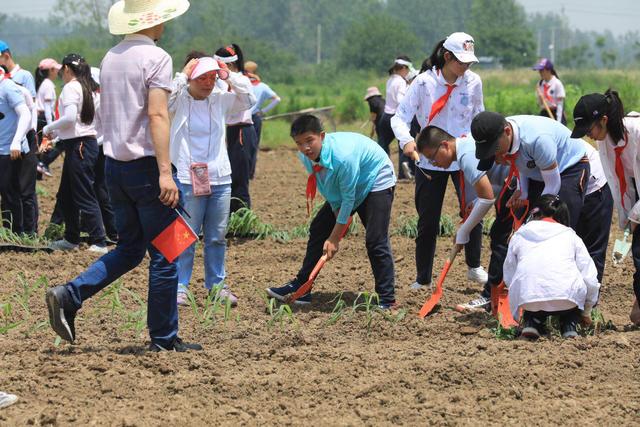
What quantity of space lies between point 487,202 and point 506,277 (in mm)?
583

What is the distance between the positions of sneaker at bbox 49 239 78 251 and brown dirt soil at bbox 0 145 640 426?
2053 mm

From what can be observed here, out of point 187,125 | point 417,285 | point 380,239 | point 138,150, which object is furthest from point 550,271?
point 187,125

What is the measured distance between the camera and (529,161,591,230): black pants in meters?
6.13

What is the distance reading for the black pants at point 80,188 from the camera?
8797mm

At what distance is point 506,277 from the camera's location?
19.6ft

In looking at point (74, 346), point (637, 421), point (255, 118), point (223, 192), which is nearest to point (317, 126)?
point (223, 192)

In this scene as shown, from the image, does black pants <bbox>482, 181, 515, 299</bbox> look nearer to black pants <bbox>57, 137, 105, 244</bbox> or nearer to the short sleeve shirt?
the short sleeve shirt

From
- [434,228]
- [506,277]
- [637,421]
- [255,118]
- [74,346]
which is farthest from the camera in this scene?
[255,118]

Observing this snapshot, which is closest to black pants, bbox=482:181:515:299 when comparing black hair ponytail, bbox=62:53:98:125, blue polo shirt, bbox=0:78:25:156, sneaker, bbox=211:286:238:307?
sneaker, bbox=211:286:238:307

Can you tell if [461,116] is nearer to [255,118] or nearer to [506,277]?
[506,277]

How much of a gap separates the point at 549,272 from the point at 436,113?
1.93 metres

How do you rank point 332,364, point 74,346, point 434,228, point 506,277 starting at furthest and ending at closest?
point 434,228
point 506,277
point 74,346
point 332,364

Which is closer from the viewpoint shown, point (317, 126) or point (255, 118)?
point (317, 126)

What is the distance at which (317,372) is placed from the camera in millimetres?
5133
